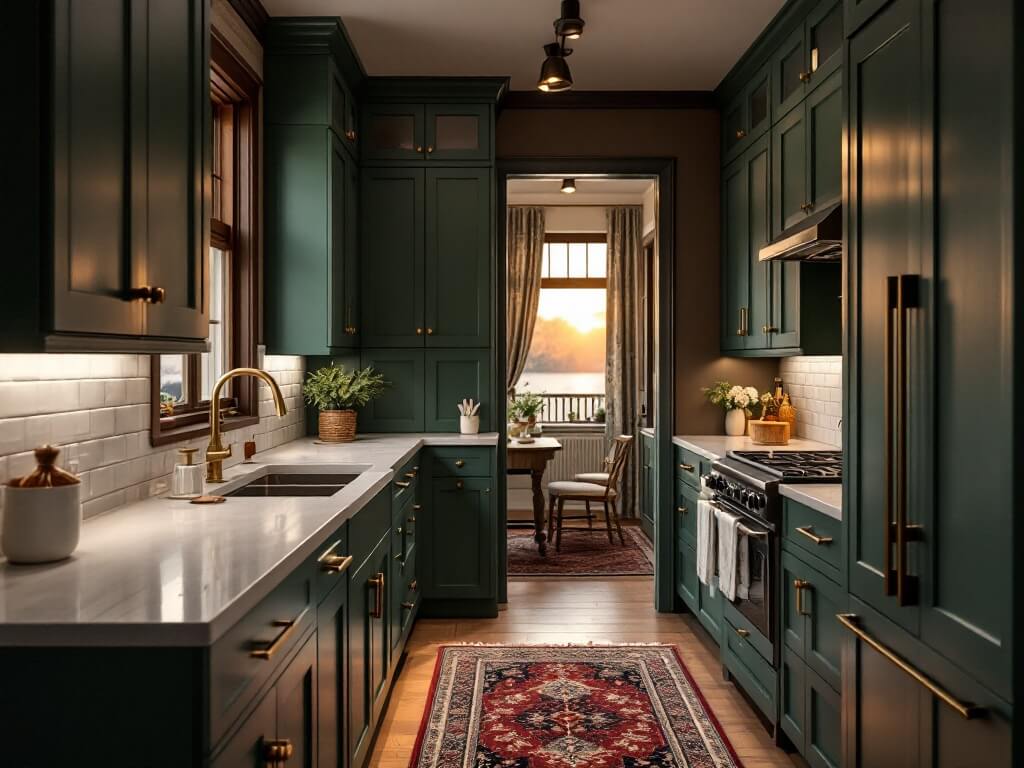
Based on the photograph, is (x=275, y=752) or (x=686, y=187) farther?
(x=686, y=187)

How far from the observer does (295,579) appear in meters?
1.86

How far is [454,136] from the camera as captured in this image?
471 cm

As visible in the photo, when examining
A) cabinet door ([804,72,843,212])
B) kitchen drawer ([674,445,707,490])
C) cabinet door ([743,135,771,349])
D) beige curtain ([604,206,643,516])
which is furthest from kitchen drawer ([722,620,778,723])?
beige curtain ([604,206,643,516])

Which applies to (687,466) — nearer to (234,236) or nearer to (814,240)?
(814,240)

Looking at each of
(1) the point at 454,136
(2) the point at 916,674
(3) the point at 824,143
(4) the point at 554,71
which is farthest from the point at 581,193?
(2) the point at 916,674

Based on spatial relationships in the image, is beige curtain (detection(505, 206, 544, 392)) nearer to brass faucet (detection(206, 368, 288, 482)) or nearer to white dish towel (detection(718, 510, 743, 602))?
white dish towel (detection(718, 510, 743, 602))

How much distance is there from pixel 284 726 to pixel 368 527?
3.57 ft

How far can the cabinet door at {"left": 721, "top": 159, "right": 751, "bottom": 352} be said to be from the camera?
4.42m

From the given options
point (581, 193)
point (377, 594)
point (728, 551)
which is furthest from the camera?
point (581, 193)

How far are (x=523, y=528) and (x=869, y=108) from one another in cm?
571

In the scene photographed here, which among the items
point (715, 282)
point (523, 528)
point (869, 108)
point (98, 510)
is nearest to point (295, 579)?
point (98, 510)

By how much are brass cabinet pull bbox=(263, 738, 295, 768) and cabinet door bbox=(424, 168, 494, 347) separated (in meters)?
3.25

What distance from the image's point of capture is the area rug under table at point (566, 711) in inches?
117

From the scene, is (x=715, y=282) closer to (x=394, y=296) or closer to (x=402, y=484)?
(x=394, y=296)
